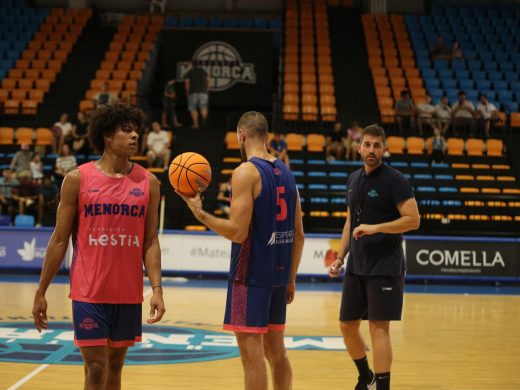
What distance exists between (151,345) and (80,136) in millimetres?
11210

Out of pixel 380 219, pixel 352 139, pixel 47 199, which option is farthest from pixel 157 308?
pixel 352 139

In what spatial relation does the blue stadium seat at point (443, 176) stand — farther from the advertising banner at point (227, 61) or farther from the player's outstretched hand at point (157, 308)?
the player's outstretched hand at point (157, 308)

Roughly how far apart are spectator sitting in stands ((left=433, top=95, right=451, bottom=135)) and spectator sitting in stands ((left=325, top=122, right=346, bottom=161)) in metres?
2.56

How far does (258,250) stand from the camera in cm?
487

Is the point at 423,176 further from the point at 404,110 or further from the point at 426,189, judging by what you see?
the point at 404,110

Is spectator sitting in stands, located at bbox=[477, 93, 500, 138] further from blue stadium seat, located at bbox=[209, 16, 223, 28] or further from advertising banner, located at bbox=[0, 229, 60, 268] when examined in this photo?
advertising banner, located at bbox=[0, 229, 60, 268]

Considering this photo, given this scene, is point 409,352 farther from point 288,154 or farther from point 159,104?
point 159,104

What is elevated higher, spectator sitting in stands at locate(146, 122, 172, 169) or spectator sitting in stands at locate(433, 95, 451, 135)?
spectator sitting in stands at locate(433, 95, 451, 135)

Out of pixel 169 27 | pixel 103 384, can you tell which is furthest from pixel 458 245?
pixel 169 27

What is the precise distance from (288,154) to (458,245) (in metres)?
5.29

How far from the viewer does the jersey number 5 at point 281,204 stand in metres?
4.96

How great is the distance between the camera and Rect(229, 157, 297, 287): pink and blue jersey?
4.87 m

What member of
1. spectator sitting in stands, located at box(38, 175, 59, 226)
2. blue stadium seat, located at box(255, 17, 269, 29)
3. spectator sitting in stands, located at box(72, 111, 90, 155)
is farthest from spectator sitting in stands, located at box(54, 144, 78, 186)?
blue stadium seat, located at box(255, 17, 269, 29)

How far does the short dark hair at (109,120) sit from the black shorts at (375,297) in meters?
2.17
